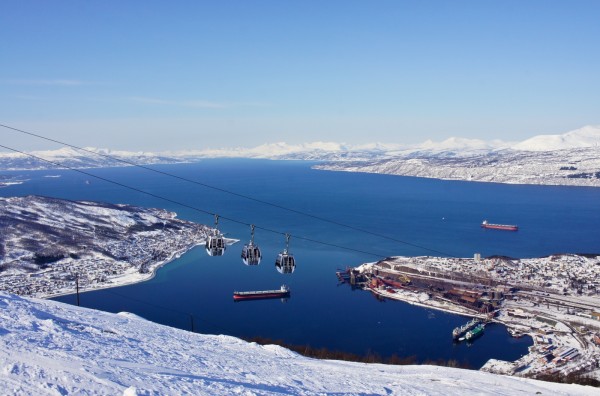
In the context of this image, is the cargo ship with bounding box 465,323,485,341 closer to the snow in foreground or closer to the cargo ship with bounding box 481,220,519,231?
the snow in foreground

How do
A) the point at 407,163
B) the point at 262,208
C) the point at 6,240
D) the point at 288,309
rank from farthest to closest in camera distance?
the point at 407,163, the point at 262,208, the point at 6,240, the point at 288,309

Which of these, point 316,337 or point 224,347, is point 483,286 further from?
point 224,347

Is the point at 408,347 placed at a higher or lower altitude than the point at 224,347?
lower

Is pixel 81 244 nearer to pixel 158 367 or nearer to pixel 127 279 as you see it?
pixel 127 279

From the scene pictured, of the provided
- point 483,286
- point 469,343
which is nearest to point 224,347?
point 469,343

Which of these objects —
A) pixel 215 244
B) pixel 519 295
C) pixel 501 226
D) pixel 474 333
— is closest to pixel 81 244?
pixel 474 333

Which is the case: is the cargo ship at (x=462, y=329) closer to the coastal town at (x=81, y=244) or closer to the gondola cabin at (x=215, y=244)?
the gondola cabin at (x=215, y=244)

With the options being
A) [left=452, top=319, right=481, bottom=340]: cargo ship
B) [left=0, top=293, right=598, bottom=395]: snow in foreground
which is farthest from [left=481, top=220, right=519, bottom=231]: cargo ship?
[left=0, top=293, right=598, bottom=395]: snow in foreground
